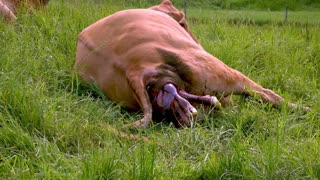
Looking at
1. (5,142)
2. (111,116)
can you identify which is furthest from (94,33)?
(5,142)

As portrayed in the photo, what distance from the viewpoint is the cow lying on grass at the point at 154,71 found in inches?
169

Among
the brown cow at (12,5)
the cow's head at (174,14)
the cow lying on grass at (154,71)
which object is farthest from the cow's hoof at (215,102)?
the brown cow at (12,5)

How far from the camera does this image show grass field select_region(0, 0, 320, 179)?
3170 mm

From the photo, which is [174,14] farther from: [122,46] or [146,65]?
[146,65]

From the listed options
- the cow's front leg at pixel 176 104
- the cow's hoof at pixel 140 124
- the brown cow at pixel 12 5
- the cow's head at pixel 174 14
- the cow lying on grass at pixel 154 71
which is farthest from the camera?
the brown cow at pixel 12 5

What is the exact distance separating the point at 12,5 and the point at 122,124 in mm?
2894

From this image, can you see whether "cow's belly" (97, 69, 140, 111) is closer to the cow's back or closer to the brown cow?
the cow's back

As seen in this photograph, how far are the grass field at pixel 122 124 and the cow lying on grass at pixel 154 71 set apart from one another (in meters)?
0.11

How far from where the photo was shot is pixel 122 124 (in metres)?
4.16

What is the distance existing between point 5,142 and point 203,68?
1.48 meters

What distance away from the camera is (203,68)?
443 centimetres

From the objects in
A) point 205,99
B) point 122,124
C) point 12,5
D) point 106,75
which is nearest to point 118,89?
point 106,75

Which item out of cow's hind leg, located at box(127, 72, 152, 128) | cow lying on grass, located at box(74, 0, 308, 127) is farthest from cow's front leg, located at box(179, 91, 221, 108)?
cow's hind leg, located at box(127, 72, 152, 128)

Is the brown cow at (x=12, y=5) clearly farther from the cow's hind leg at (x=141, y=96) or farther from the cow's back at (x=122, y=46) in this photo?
the cow's hind leg at (x=141, y=96)
